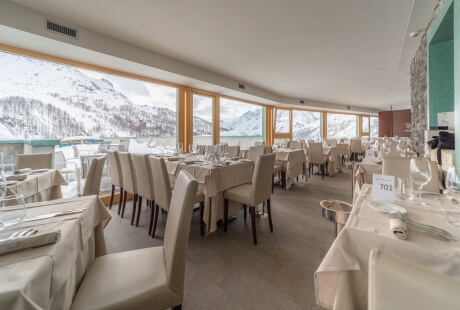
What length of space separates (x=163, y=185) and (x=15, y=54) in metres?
3.22

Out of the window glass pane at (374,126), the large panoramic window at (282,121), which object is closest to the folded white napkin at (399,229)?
the large panoramic window at (282,121)

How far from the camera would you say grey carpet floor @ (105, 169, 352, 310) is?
4.97 feet

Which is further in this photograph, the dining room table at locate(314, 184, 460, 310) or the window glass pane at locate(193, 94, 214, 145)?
the window glass pane at locate(193, 94, 214, 145)

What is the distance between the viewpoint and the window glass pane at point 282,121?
9.25m

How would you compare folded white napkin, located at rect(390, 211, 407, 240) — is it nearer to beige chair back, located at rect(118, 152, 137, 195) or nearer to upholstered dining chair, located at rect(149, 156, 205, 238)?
upholstered dining chair, located at rect(149, 156, 205, 238)

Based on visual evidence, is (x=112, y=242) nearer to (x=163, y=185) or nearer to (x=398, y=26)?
(x=163, y=185)

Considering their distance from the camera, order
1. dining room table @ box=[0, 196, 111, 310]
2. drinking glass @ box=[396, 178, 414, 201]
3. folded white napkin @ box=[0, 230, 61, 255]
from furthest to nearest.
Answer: drinking glass @ box=[396, 178, 414, 201] < folded white napkin @ box=[0, 230, 61, 255] < dining room table @ box=[0, 196, 111, 310]

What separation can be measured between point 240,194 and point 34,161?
2.64 meters

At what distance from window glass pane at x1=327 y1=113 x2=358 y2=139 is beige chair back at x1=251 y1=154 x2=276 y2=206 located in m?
10.2

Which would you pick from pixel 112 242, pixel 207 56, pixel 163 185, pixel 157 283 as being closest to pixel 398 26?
pixel 207 56

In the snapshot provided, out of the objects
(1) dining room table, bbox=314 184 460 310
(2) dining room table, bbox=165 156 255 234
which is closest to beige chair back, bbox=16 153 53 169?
(2) dining room table, bbox=165 156 255 234

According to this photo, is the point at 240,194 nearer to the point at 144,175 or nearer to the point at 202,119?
the point at 144,175

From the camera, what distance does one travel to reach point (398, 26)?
10.4 feet

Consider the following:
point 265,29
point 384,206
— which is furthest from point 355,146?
point 384,206
